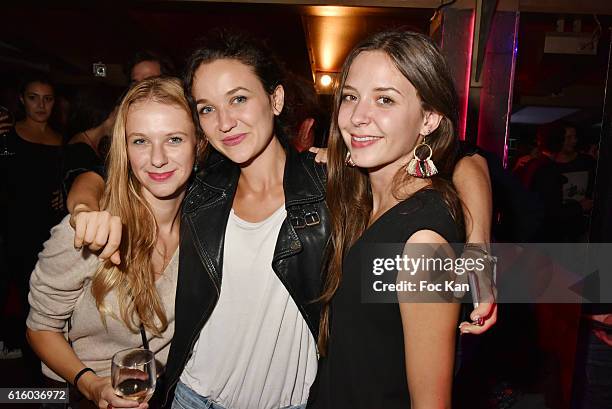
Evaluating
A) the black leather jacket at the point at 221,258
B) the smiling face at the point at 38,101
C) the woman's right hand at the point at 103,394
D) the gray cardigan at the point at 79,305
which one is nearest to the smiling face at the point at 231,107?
the black leather jacket at the point at 221,258

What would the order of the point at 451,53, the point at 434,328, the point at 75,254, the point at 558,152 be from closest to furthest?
the point at 434,328, the point at 75,254, the point at 451,53, the point at 558,152

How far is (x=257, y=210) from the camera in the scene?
172 centimetres

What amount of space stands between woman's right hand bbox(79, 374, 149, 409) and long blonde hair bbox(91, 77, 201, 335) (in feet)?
0.63

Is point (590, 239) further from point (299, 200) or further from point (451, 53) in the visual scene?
point (451, 53)

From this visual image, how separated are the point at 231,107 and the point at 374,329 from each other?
3.06 ft

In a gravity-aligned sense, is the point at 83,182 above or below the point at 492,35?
below

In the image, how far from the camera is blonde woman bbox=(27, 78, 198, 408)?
149cm

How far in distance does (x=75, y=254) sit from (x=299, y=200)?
0.77 metres

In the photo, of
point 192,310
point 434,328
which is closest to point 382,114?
point 434,328

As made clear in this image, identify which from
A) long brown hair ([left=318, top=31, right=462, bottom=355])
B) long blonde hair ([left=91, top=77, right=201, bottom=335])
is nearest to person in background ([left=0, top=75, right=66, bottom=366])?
long blonde hair ([left=91, top=77, right=201, bottom=335])

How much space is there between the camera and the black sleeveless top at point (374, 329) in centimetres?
118

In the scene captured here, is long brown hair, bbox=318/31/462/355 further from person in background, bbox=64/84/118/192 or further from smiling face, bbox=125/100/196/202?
person in background, bbox=64/84/118/192

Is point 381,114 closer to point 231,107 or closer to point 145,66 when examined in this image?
point 231,107

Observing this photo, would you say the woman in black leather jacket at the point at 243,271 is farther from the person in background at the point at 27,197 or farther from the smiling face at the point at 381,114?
the person in background at the point at 27,197
